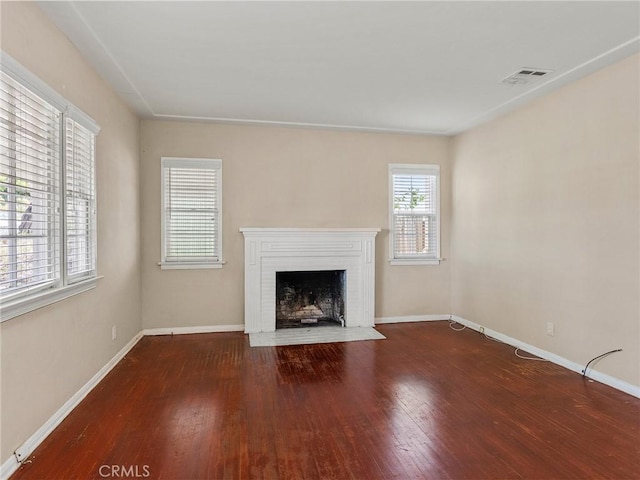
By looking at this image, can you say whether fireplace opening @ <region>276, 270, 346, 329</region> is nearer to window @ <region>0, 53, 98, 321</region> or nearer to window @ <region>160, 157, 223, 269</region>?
window @ <region>160, 157, 223, 269</region>

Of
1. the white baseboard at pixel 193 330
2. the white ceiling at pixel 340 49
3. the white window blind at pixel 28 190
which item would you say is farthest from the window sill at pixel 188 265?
the white window blind at pixel 28 190

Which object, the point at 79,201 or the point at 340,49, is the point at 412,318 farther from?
the point at 79,201

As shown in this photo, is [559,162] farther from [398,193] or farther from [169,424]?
[169,424]

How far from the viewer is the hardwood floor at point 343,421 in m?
2.10

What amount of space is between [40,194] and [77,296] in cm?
88

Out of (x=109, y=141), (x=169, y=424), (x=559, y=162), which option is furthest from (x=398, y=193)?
(x=169, y=424)

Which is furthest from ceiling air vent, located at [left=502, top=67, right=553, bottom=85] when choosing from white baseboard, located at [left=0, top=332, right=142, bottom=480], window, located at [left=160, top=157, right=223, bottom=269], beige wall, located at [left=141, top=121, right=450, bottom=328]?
white baseboard, located at [left=0, top=332, right=142, bottom=480]

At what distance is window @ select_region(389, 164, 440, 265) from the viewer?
18.0 feet

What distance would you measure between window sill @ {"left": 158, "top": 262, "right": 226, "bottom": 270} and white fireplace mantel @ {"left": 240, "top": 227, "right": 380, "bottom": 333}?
421mm

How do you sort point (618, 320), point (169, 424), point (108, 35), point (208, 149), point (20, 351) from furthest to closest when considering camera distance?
point (208, 149) → point (618, 320) → point (108, 35) → point (169, 424) → point (20, 351)

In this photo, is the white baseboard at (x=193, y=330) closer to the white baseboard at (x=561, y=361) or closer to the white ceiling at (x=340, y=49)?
the white ceiling at (x=340, y=49)

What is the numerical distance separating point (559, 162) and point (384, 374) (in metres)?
2.71

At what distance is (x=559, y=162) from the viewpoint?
3.73 metres

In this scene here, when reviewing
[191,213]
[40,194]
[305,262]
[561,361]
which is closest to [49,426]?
[40,194]
